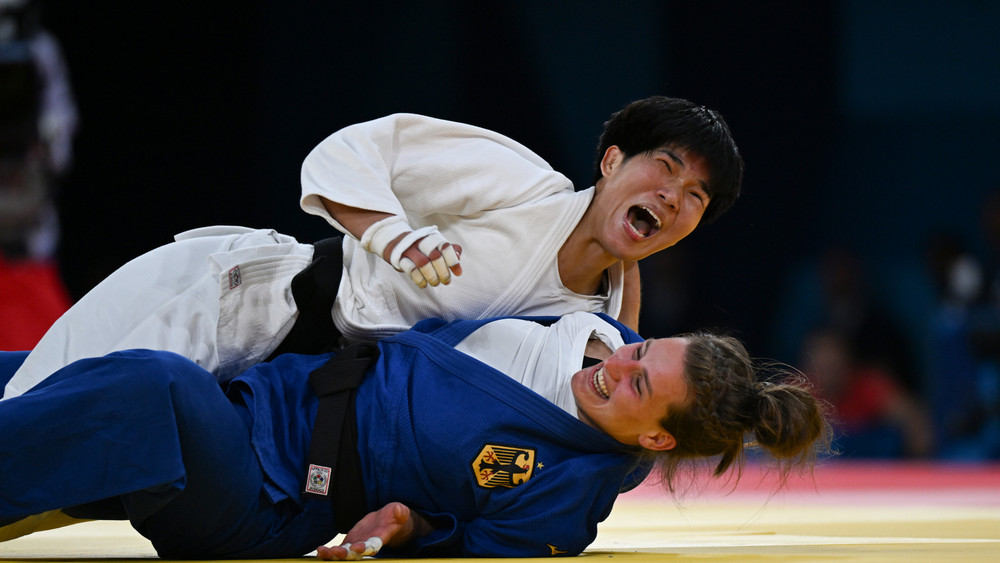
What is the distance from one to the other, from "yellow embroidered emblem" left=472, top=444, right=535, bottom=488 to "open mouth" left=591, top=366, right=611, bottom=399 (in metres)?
0.21

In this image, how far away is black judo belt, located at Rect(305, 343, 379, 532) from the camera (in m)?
2.05

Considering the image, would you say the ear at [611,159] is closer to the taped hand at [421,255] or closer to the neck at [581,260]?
the neck at [581,260]

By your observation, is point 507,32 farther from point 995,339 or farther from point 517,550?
point 517,550

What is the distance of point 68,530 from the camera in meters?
3.01

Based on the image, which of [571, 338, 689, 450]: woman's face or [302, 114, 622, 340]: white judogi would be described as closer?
[571, 338, 689, 450]: woman's face

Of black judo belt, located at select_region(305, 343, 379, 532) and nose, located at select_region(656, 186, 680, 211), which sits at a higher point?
nose, located at select_region(656, 186, 680, 211)

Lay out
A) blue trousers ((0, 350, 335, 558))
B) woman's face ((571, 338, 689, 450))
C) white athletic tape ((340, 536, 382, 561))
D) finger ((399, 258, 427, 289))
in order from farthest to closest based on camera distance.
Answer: woman's face ((571, 338, 689, 450)) → finger ((399, 258, 427, 289)) → white athletic tape ((340, 536, 382, 561)) → blue trousers ((0, 350, 335, 558))

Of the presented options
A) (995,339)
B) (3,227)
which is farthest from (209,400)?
(995,339)

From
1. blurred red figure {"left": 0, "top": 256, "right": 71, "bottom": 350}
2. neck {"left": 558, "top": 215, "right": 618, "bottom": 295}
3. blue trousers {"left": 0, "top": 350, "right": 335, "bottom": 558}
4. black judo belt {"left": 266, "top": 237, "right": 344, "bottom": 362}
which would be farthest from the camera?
blurred red figure {"left": 0, "top": 256, "right": 71, "bottom": 350}

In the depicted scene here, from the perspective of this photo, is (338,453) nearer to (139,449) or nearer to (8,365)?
(139,449)

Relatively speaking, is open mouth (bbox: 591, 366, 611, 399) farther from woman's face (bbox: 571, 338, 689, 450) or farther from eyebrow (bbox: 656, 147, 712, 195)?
eyebrow (bbox: 656, 147, 712, 195)

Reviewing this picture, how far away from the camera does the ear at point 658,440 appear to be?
7.02 feet

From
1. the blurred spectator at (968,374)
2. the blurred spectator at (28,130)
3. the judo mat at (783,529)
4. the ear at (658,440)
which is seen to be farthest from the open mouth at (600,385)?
the blurred spectator at (968,374)

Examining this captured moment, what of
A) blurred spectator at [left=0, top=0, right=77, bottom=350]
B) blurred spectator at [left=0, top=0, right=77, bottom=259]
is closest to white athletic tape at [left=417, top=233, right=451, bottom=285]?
blurred spectator at [left=0, top=0, right=77, bottom=350]
